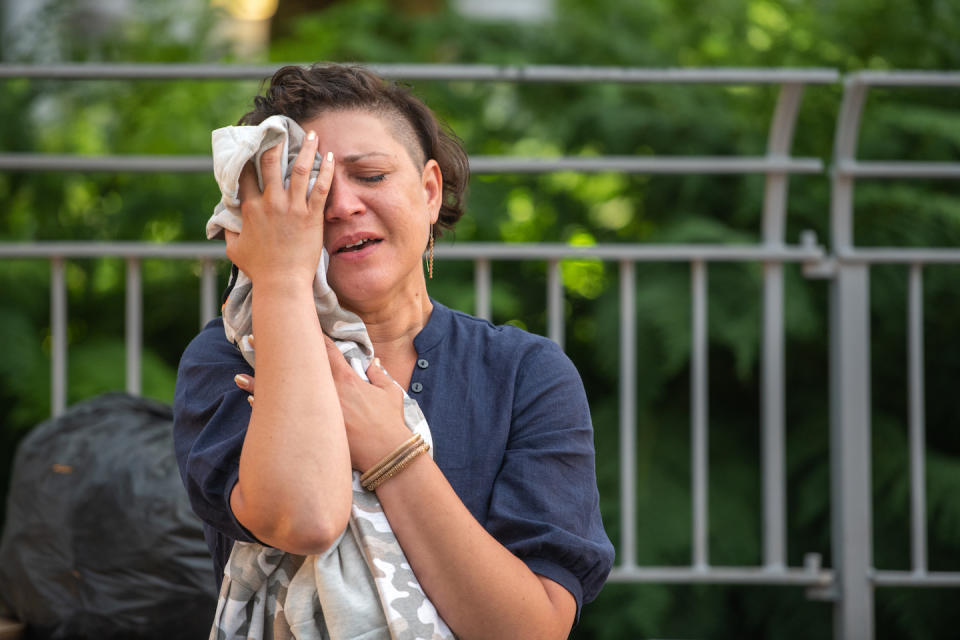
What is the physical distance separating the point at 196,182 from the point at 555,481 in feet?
8.25

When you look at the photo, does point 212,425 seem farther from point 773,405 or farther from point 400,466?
point 773,405

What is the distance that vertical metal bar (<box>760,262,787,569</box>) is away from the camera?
283 centimetres

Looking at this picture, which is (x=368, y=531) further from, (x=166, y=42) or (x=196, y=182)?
(x=166, y=42)

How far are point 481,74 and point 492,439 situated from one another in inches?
58.8

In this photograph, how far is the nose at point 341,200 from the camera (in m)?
1.48

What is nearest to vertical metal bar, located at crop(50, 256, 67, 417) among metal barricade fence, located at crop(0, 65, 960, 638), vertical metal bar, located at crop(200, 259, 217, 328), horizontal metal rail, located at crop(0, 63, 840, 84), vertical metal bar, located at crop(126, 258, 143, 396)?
metal barricade fence, located at crop(0, 65, 960, 638)

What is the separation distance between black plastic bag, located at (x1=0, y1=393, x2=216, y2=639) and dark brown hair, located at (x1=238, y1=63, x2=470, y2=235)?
1.06 meters

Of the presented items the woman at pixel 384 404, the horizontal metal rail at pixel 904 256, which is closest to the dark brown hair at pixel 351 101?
the woman at pixel 384 404

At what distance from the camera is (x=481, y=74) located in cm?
278

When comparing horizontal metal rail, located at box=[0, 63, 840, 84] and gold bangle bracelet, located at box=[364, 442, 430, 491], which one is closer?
gold bangle bracelet, located at box=[364, 442, 430, 491]

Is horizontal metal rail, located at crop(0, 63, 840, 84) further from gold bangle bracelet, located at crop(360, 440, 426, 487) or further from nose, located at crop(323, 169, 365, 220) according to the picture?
gold bangle bracelet, located at crop(360, 440, 426, 487)

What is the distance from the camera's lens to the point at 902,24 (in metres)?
3.41

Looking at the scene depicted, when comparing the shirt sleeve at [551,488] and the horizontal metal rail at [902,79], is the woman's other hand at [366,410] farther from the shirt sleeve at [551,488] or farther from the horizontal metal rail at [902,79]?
the horizontal metal rail at [902,79]

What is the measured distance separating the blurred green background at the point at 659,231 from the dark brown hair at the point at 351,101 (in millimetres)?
1118
